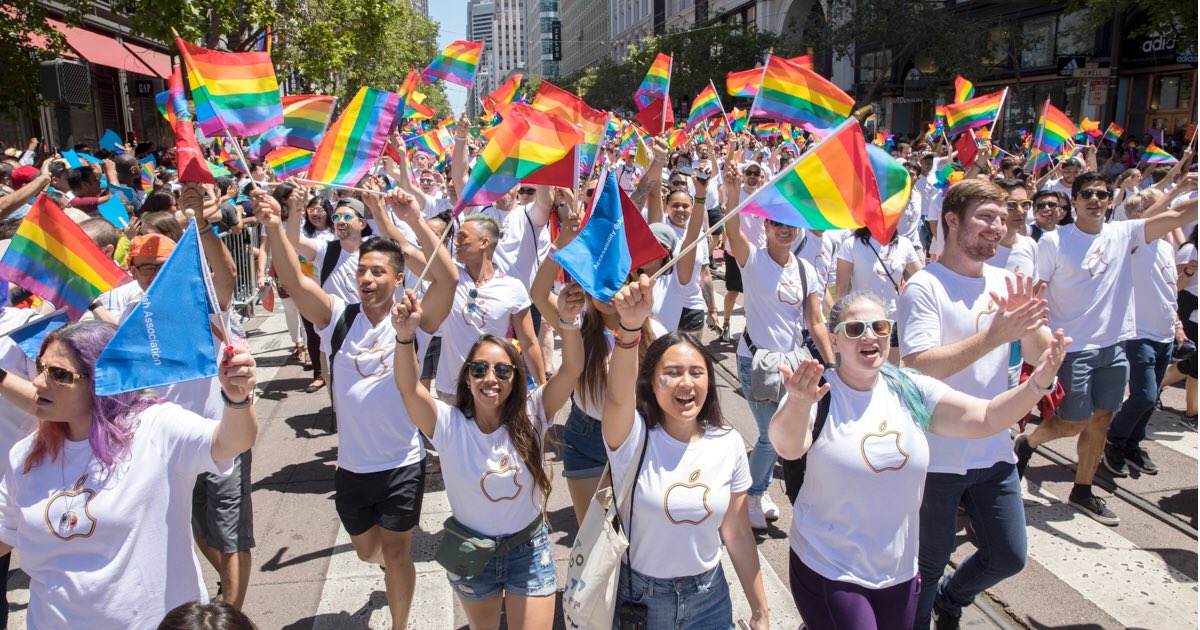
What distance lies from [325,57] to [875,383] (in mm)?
22113

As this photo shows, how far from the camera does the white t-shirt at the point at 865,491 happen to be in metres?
2.92

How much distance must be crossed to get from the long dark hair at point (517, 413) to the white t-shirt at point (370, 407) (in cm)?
50

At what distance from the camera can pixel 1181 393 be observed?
24.7 ft

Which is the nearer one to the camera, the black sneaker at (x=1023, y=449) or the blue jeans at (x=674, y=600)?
the blue jeans at (x=674, y=600)

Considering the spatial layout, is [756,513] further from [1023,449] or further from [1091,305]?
[1091,305]

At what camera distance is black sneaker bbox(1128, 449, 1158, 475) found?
5789mm

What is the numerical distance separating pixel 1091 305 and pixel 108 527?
4960mm

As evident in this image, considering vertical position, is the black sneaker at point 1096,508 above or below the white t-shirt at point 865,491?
below

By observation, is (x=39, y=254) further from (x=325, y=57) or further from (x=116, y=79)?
(x=116, y=79)

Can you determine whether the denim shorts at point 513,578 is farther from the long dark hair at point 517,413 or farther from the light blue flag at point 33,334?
the light blue flag at point 33,334

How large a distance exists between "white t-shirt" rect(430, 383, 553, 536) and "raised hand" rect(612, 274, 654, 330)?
78 cm

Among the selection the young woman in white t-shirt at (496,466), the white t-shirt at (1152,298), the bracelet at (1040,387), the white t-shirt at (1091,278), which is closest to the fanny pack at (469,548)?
the young woman in white t-shirt at (496,466)

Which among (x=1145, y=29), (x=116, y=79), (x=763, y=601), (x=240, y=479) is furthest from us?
(x=116, y=79)

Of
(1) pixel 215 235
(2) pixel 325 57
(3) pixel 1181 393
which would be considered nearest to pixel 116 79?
(2) pixel 325 57
